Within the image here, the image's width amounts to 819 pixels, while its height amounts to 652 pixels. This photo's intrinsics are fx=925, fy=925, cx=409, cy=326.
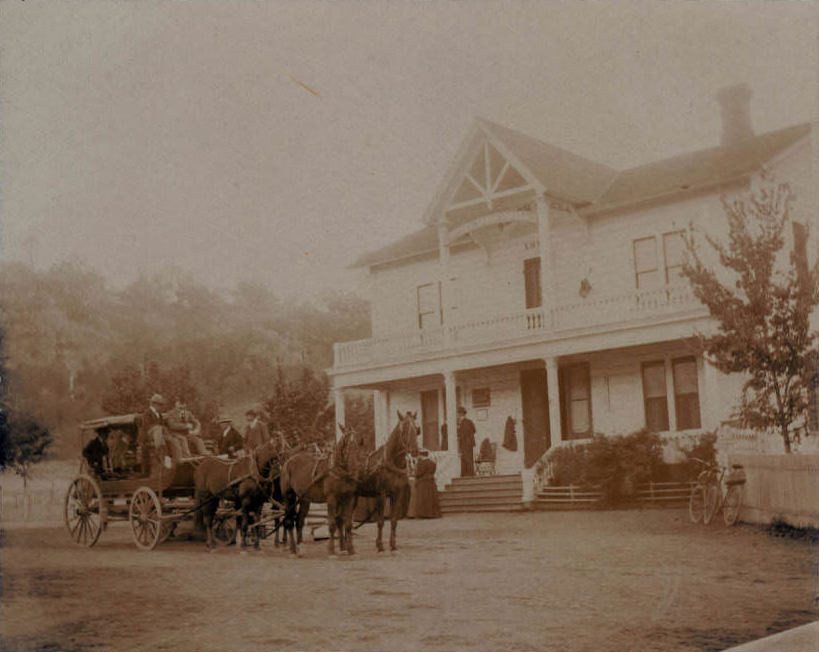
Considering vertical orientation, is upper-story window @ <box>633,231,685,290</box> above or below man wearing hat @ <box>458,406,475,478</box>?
above

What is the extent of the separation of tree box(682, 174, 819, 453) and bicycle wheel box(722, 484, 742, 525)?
0.41 m

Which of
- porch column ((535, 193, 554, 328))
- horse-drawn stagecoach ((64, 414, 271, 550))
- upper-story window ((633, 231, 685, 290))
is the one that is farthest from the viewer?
porch column ((535, 193, 554, 328))

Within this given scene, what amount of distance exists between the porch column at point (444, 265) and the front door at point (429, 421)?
412 millimetres

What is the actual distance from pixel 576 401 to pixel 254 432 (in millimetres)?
2306

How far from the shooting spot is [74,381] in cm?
527

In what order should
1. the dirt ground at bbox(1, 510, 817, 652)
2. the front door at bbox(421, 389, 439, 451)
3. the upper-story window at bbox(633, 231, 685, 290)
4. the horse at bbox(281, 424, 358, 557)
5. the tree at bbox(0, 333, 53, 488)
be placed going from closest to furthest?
the dirt ground at bbox(1, 510, 817, 652)
the tree at bbox(0, 333, 53, 488)
the upper-story window at bbox(633, 231, 685, 290)
the horse at bbox(281, 424, 358, 557)
the front door at bbox(421, 389, 439, 451)

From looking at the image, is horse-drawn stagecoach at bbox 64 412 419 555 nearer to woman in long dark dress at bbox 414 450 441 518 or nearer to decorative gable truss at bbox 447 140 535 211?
woman in long dark dress at bbox 414 450 441 518

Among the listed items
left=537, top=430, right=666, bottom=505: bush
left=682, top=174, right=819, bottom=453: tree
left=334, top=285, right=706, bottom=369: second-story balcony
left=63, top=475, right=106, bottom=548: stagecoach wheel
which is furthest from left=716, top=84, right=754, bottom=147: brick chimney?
left=63, top=475, right=106, bottom=548: stagecoach wheel

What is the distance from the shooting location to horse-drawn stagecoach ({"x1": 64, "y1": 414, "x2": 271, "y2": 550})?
5.29m

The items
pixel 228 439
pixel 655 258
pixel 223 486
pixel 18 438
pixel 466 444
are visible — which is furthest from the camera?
pixel 223 486

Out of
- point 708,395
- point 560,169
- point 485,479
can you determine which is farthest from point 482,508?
point 560,169

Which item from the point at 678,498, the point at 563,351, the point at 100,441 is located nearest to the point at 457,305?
the point at 563,351

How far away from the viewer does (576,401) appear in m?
6.44

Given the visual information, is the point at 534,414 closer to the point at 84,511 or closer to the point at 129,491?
the point at 129,491
